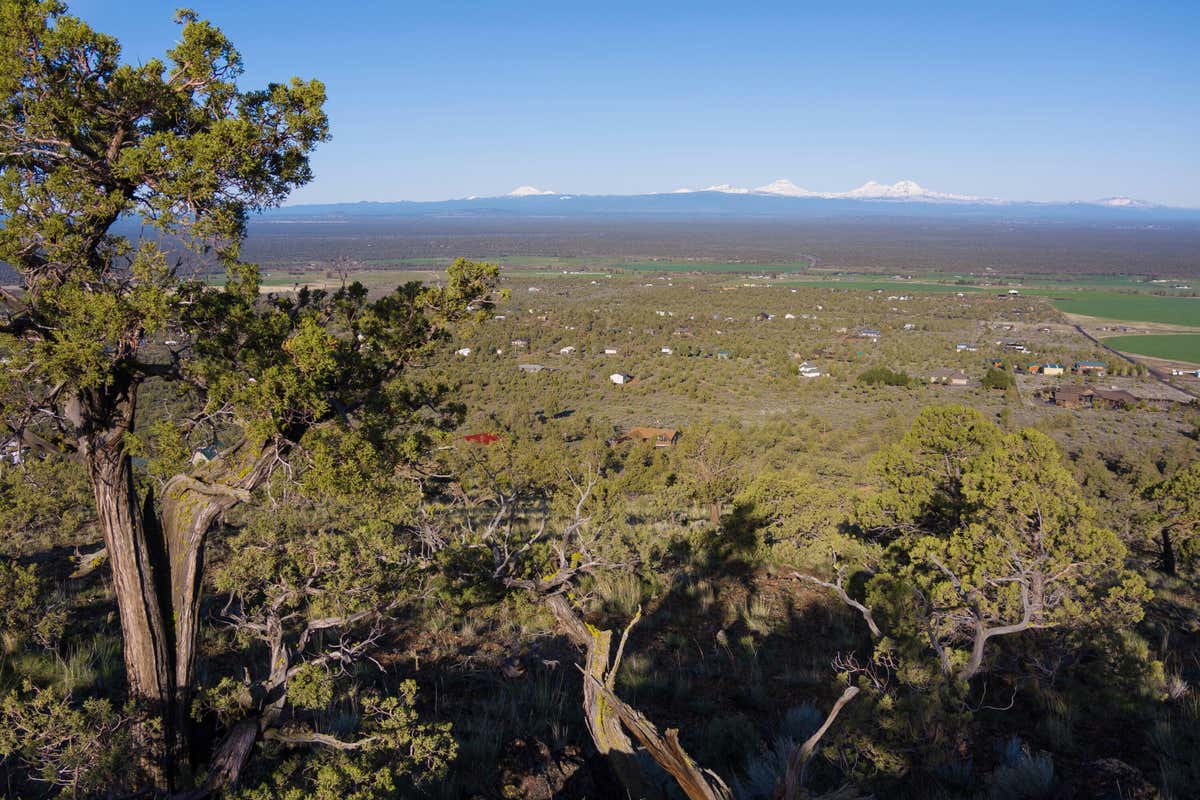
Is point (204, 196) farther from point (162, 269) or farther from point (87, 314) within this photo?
point (87, 314)

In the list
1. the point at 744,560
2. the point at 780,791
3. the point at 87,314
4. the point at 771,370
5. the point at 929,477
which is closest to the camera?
the point at 780,791

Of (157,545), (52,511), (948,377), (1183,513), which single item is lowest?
(948,377)

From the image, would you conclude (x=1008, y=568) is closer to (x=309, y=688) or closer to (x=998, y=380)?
(x=309, y=688)

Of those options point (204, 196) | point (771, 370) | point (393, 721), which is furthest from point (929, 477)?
point (771, 370)

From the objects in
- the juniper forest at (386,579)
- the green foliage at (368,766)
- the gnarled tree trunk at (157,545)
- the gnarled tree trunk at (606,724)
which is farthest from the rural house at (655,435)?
the gnarled tree trunk at (157,545)

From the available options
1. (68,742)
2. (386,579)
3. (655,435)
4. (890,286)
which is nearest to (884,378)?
(655,435)

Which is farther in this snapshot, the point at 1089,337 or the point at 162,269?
the point at 1089,337

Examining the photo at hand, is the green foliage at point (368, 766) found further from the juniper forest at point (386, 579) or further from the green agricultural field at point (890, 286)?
the green agricultural field at point (890, 286)
